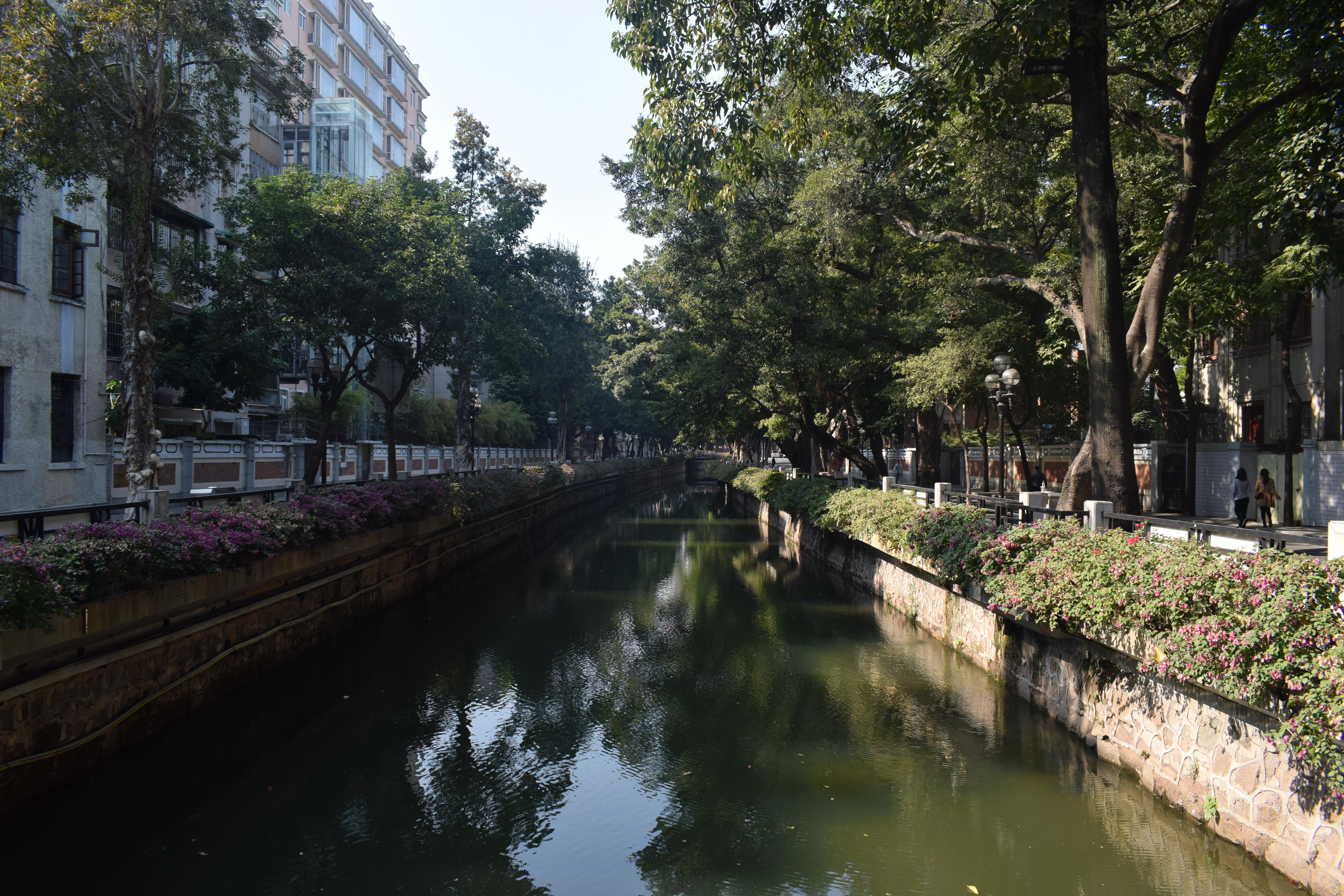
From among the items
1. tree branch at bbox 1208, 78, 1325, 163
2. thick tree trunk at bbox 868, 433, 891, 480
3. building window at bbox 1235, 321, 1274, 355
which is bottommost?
thick tree trunk at bbox 868, 433, 891, 480

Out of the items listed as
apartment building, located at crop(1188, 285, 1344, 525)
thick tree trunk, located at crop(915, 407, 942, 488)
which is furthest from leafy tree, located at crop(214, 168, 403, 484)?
apartment building, located at crop(1188, 285, 1344, 525)

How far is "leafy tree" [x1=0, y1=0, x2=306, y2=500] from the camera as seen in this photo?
10.7 metres

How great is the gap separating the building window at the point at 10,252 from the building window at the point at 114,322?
10.0ft

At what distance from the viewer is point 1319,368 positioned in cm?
1789

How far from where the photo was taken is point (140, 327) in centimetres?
1148

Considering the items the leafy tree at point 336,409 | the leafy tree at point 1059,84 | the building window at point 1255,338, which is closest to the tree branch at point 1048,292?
the leafy tree at point 1059,84

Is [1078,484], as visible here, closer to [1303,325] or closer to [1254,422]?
[1303,325]

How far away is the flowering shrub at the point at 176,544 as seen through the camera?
663 centimetres

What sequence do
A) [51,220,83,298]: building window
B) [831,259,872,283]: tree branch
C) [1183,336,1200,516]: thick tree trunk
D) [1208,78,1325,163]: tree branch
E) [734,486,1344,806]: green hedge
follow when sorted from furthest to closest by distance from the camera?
[831,259,872,283]: tree branch < [1183,336,1200,516]: thick tree trunk < [51,220,83,298]: building window < [1208,78,1325,163]: tree branch < [734,486,1344,806]: green hedge

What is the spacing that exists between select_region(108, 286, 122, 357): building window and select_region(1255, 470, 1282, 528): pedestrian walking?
24.0 metres

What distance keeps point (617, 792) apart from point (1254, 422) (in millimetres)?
21350

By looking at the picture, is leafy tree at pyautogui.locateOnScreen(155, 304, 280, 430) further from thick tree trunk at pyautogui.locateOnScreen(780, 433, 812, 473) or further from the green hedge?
thick tree trunk at pyautogui.locateOnScreen(780, 433, 812, 473)

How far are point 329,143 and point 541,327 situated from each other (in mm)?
11794

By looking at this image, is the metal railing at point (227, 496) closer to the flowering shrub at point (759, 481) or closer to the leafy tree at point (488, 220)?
the leafy tree at point (488, 220)
